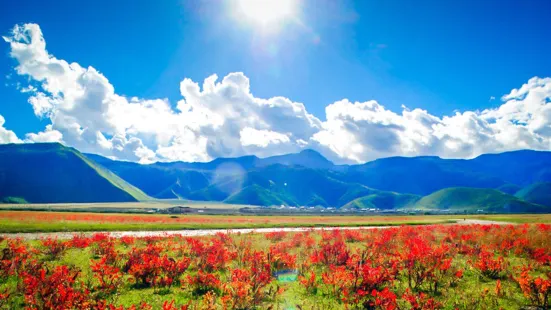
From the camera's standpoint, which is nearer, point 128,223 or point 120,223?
point 128,223

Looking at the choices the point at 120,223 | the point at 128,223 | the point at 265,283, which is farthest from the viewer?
the point at 120,223

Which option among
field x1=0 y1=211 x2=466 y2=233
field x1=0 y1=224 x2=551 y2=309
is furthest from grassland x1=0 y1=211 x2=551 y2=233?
field x1=0 y1=224 x2=551 y2=309

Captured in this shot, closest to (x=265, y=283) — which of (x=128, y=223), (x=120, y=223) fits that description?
(x=128, y=223)

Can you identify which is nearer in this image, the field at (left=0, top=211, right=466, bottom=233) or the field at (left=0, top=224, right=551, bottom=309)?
the field at (left=0, top=224, right=551, bottom=309)

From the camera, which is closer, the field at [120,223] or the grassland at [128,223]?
the field at [120,223]

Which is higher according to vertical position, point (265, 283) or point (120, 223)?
point (265, 283)

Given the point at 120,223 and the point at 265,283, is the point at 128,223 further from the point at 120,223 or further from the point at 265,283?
the point at 265,283

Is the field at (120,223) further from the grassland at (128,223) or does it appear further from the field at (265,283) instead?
the field at (265,283)

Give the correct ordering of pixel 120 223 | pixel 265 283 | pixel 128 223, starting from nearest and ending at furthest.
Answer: pixel 265 283 < pixel 128 223 < pixel 120 223

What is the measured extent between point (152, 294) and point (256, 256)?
531 centimetres

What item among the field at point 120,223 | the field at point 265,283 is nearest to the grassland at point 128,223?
the field at point 120,223

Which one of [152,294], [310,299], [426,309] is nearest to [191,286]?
[152,294]

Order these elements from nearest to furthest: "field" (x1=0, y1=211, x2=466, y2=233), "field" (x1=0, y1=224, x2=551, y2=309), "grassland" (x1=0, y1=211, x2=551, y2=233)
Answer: "field" (x1=0, y1=224, x2=551, y2=309), "field" (x1=0, y1=211, x2=466, y2=233), "grassland" (x1=0, y1=211, x2=551, y2=233)

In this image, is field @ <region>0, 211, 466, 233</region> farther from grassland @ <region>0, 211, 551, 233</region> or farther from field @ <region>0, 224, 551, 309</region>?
field @ <region>0, 224, 551, 309</region>
